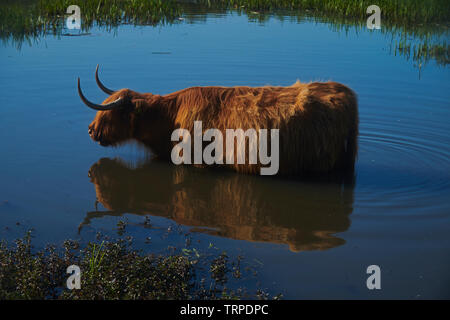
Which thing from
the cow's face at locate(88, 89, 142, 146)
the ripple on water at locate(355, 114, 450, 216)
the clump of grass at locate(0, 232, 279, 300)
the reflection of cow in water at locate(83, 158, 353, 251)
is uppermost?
the cow's face at locate(88, 89, 142, 146)

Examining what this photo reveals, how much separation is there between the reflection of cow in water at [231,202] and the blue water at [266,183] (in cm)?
2

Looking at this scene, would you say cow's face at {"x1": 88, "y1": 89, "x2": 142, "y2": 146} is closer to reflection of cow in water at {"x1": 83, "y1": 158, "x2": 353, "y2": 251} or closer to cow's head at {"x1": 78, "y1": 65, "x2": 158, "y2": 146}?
cow's head at {"x1": 78, "y1": 65, "x2": 158, "y2": 146}

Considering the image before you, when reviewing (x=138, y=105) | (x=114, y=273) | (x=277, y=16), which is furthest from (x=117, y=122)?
(x=277, y=16)

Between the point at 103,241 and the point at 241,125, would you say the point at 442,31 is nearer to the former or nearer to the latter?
the point at 241,125

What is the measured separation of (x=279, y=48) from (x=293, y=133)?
19.6ft

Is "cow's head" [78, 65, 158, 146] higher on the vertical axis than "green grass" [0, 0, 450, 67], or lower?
lower

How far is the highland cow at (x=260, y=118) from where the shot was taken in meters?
5.77

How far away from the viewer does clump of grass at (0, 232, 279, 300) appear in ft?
12.4

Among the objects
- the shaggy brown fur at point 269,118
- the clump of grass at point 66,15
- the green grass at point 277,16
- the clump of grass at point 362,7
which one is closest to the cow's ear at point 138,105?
the shaggy brown fur at point 269,118

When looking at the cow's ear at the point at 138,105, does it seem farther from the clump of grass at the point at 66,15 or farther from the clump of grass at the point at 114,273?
the clump of grass at the point at 66,15

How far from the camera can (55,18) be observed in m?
13.0

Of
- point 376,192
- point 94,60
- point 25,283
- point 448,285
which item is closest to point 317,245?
point 448,285

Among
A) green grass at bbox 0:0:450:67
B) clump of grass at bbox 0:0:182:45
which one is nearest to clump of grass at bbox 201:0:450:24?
green grass at bbox 0:0:450:67

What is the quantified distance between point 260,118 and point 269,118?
0.28ft
